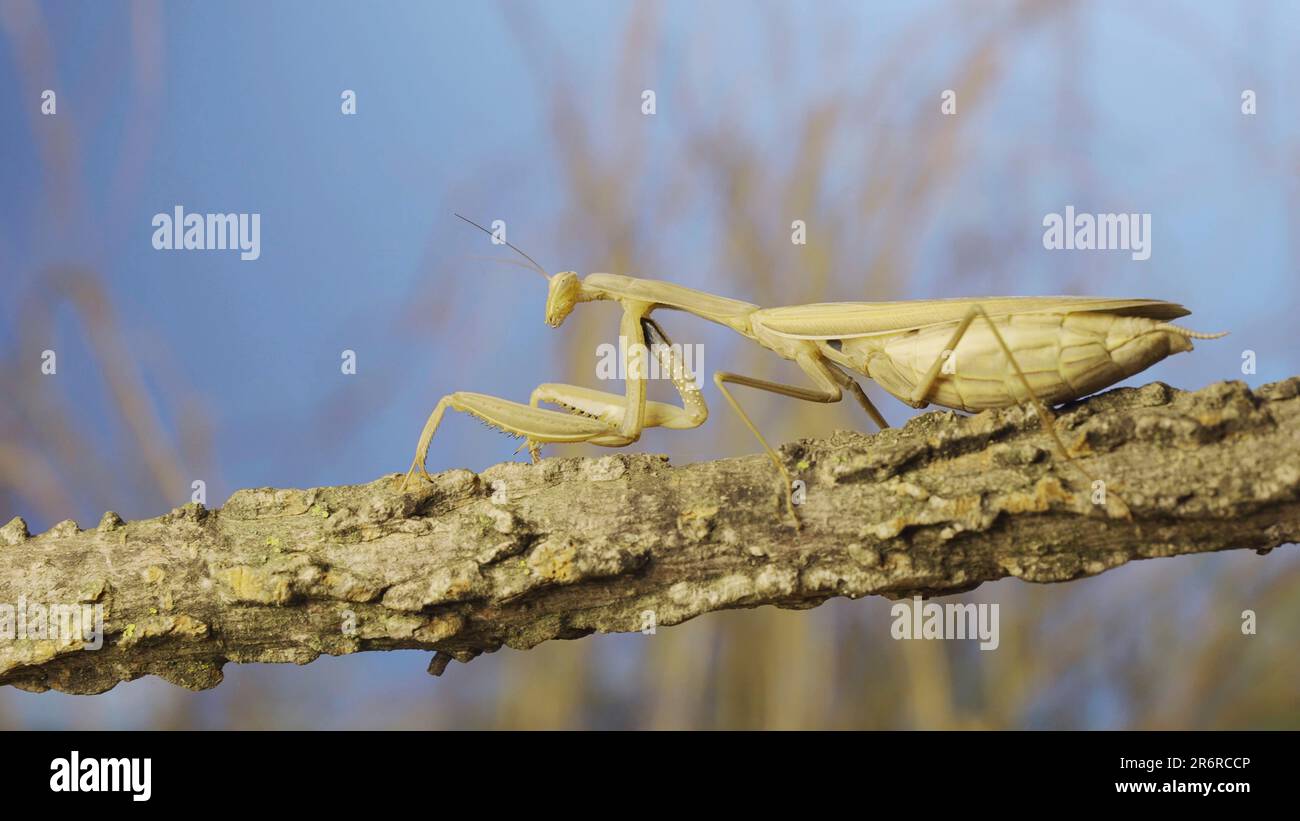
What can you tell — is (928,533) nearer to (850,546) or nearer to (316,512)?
(850,546)

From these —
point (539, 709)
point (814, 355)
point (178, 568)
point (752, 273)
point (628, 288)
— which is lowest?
point (539, 709)


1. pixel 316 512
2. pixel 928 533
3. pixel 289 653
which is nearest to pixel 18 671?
pixel 289 653

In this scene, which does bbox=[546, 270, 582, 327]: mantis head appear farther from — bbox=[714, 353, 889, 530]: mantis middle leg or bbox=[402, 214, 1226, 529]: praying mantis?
bbox=[714, 353, 889, 530]: mantis middle leg

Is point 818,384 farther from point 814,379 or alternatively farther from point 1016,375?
point 1016,375

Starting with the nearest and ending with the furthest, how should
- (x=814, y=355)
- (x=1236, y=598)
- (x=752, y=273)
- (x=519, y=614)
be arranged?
(x=519, y=614) < (x=814, y=355) < (x=1236, y=598) < (x=752, y=273)

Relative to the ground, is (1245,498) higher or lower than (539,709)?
higher

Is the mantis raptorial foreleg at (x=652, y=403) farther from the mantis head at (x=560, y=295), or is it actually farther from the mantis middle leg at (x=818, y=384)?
the mantis head at (x=560, y=295)

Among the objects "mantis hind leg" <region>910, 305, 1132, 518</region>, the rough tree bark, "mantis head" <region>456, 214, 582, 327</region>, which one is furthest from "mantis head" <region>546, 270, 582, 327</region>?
"mantis hind leg" <region>910, 305, 1132, 518</region>

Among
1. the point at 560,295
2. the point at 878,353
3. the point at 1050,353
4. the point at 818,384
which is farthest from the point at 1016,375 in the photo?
the point at 560,295
